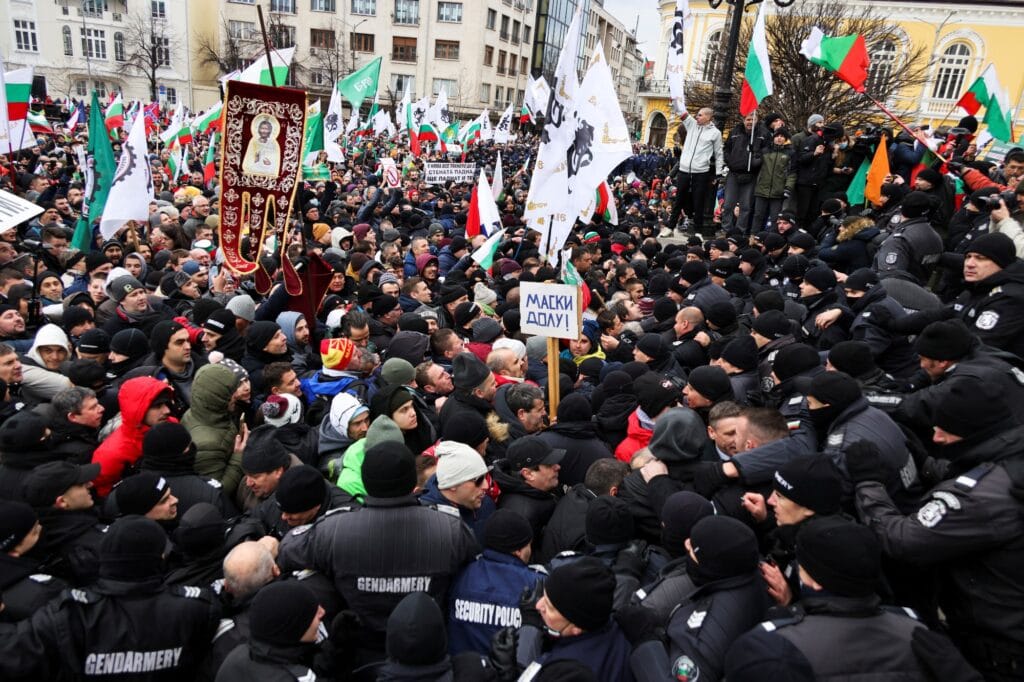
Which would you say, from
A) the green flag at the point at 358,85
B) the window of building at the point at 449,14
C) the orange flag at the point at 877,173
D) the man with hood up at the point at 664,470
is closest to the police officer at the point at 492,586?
the man with hood up at the point at 664,470

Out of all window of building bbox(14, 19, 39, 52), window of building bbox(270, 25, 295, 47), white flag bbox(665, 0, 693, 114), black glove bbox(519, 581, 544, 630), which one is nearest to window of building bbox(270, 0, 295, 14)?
window of building bbox(270, 25, 295, 47)

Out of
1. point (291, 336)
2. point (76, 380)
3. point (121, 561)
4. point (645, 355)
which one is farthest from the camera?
point (291, 336)

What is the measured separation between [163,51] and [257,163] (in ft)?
203

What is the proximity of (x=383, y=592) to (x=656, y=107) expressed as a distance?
218 ft

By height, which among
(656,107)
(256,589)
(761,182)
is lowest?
(256,589)

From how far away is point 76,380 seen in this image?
14.9 feet

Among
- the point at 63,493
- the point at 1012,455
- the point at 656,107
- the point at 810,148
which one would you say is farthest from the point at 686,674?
the point at 656,107

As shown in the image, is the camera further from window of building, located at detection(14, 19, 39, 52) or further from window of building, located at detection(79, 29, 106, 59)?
window of building, located at detection(14, 19, 39, 52)

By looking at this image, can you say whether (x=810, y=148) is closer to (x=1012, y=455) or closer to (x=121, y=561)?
(x=1012, y=455)

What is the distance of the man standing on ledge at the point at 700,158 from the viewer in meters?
11.5

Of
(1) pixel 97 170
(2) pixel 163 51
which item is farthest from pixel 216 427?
(2) pixel 163 51

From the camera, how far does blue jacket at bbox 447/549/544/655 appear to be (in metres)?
2.91

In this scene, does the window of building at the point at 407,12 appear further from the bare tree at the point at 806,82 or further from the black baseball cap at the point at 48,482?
the black baseball cap at the point at 48,482

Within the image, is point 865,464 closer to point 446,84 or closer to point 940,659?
point 940,659
